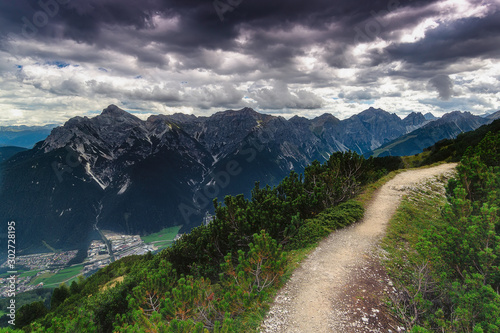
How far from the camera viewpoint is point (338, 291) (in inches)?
436

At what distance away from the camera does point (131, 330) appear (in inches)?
308

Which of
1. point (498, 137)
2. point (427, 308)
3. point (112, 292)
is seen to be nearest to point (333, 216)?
point (427, 308)

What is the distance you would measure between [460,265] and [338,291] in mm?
5393

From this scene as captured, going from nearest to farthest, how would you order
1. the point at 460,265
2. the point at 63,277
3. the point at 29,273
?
the point at 460,265, the point at 63,277, the point at 29,273

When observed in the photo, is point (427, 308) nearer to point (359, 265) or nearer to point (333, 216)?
point (359, 265)

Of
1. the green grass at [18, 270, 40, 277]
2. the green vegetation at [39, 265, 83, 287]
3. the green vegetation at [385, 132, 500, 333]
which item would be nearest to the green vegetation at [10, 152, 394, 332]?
the green vegetation at [385, 132, 500, 333]

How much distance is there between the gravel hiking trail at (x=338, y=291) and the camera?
9.15 meters

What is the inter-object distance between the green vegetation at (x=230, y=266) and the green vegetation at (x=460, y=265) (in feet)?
19.5

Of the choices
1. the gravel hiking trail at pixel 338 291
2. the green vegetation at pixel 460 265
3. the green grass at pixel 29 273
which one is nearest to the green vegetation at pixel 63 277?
the green grass at pixel 29 273

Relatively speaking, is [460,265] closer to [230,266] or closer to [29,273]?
[230,266]

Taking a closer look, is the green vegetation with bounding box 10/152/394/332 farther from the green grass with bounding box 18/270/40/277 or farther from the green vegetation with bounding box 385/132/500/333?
the green grass with bounding box 18/270/40/277

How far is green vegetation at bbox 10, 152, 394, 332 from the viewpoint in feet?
31.4

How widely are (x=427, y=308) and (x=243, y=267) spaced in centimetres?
807

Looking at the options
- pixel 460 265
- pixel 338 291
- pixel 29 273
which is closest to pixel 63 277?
pixel 29 273
